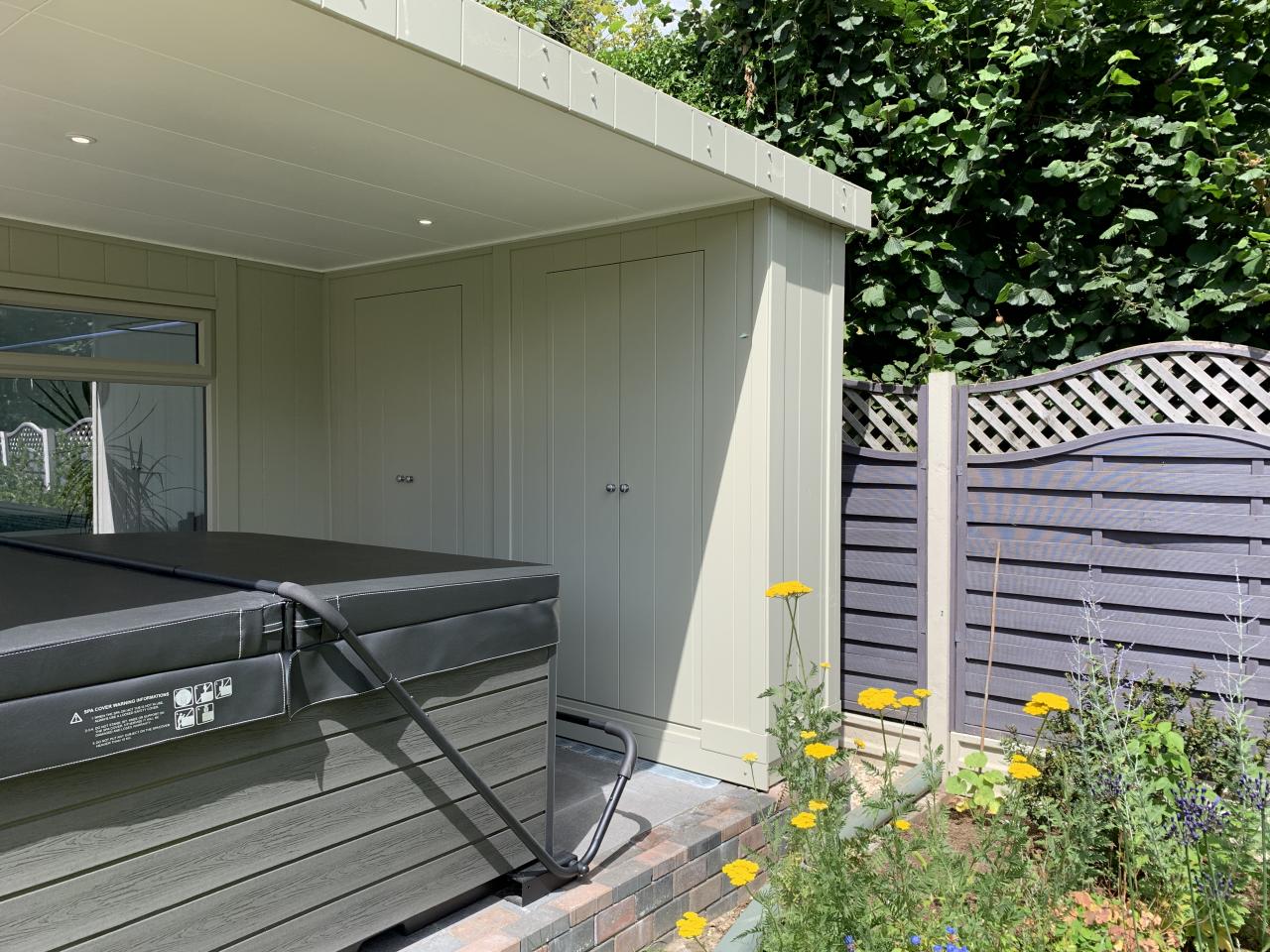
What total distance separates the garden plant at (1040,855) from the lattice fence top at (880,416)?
4.39ft

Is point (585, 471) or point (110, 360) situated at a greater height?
point (110, 360)

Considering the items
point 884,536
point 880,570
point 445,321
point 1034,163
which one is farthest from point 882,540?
point 445,321

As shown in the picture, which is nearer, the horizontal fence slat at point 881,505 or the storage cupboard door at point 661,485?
the storage cupboard door at point 661,485

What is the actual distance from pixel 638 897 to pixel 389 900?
827 mm

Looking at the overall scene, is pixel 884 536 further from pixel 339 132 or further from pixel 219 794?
pixel 219 794

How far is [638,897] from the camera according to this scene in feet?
8.89

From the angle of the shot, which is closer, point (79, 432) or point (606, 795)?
point (606, 795)

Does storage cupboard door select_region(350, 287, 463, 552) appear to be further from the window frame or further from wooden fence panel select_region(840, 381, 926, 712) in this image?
wooden fence panel select_region(840, 381, 926, 712)

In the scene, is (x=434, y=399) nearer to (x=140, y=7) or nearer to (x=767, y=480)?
(x=767, y=480)

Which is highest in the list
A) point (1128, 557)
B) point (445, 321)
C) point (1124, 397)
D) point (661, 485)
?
point (445, 321)

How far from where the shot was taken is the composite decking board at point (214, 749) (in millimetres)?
1562

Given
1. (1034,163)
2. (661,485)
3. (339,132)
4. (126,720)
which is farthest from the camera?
(1034,163)

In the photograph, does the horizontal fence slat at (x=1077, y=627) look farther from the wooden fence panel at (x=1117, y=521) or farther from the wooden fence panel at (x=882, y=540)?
the wooden fence panel at (x=882, y=540)

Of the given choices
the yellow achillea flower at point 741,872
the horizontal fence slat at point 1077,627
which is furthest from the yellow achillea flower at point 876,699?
the horizontal fence slat at point 1077,627
